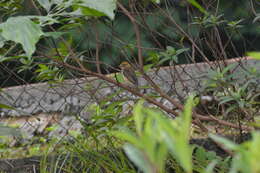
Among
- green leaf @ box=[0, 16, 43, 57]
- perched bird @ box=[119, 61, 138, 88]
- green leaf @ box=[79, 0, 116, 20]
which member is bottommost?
perched bird @ box=[119, 61, 138, 88]

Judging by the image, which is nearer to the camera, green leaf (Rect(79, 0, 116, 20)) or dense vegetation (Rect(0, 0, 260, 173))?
dense vegetation (Rect(0, 0, 260, 173))

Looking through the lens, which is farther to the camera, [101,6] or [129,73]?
[129,73]

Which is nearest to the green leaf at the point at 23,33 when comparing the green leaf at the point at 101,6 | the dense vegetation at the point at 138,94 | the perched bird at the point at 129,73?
the dense vegetation at the point at 138,94

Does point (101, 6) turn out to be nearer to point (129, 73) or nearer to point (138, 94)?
point (138, 94)

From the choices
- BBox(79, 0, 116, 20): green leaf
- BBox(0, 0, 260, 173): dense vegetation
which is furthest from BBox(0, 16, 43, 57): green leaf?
BBox(79, 0, 116, 20): green leaf

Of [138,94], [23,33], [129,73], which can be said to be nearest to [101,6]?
[23,33]

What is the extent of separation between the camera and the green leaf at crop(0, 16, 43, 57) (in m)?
0.82

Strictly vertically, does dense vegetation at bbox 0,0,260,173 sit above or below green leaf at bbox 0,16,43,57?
below

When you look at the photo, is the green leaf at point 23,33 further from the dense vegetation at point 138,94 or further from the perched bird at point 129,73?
the perched bird at point 129,73

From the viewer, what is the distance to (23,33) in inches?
32.5

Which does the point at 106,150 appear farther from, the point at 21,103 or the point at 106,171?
the point at 21,103

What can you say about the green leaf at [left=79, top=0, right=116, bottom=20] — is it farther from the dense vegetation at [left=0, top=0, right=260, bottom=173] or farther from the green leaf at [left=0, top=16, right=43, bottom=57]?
the green leaf at [left=0, top=16, right=43, bottom=57]

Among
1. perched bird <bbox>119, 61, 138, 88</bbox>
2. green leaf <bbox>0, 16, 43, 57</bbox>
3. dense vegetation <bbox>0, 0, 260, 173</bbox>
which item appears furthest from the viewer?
perched bird <bbox>119, 61, 138, 88</bbox>

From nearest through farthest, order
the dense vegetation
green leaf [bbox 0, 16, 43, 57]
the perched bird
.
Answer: the dense vegetation, green leaf [bbox 0, 16, 43, 57], the perched bird
